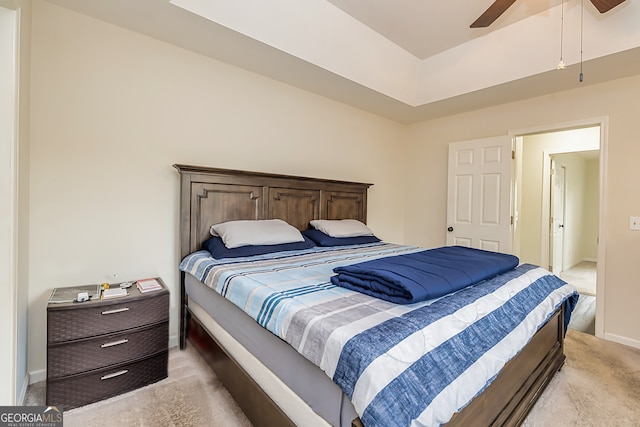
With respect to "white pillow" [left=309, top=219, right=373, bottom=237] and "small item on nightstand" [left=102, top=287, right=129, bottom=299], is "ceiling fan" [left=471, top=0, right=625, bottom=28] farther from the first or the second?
"small item on nightstand" [left=102, top=287, right=129, bottom=299]

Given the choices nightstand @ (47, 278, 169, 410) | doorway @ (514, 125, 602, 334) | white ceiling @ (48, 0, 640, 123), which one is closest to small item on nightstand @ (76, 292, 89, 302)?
nightstand @ (47, 278, 169, 410)

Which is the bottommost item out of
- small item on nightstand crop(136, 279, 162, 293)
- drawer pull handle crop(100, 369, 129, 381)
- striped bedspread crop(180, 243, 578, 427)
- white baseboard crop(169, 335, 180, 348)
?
white baseboard crop(169, 335, 180, 348)

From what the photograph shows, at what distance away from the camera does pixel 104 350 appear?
1.74 metres

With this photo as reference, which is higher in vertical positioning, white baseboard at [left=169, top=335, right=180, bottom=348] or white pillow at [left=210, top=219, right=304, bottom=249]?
white pillow at [left=210, top=219, right=304, bottom=249]

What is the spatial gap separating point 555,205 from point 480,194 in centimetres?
216

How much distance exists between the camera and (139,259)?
2271 millimetres

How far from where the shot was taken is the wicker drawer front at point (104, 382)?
163 cm

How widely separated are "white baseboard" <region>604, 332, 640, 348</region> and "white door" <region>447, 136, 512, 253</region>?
3.50 feet

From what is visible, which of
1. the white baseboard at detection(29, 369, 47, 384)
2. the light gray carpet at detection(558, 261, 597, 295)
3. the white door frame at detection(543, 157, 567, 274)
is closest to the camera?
the white baseboard at detection(29, 369, 47, 384)

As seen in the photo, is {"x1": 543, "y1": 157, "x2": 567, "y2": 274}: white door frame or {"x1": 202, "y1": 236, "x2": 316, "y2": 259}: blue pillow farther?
{"x1": 543, "y1": 157, "x2": 567, "y2": 274}: white door frame

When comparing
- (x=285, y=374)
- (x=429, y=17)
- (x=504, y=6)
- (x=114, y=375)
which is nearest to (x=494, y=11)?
(x=504, y=6)

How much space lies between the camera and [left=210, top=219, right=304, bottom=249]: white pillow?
7.43ft

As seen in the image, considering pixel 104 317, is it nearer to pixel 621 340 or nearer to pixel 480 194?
pixel 480 194

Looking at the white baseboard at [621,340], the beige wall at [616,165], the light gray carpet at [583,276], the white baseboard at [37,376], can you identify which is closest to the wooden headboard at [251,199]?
the white baseboard at [37,376]
